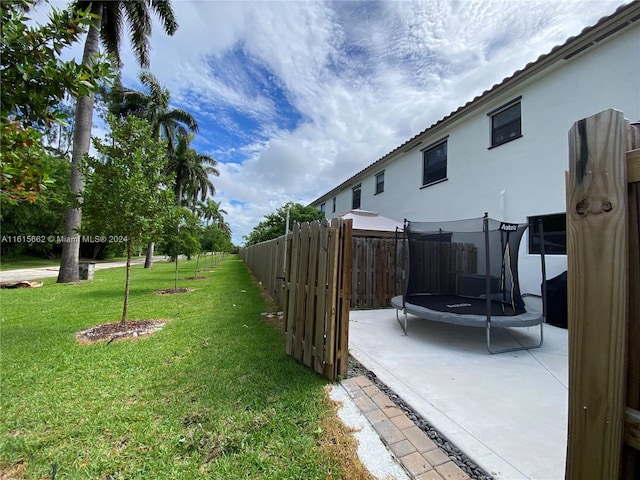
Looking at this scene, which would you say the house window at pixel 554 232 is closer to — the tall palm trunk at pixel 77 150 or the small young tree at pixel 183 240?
the small young tree at pixel 183 240

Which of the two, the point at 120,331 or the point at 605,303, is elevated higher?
the point at 605,303

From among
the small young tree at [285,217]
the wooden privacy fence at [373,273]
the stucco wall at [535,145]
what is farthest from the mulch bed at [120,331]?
the small young tree at [285,217]

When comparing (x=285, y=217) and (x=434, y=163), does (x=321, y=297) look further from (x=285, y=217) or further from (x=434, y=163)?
(x=285, y=217)

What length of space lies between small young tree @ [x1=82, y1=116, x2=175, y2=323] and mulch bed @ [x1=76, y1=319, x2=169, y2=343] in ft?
0.73

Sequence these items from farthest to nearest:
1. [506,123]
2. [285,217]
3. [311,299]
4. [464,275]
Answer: [285,217] → [506,123] → [464,275] → [311,299]

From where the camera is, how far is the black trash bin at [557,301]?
17.2 feet

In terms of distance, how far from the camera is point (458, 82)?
808 centimetres

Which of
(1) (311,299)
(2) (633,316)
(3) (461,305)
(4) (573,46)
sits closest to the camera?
(2) (633,316)

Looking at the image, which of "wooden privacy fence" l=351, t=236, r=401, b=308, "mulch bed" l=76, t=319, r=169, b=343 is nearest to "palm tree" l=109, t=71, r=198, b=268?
"mulch bed" l=76, t=319, r=169, b=343

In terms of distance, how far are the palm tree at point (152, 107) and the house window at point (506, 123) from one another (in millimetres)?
17776

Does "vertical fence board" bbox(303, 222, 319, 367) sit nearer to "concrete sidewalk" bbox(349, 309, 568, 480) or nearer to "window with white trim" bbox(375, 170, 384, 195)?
"concrete sidewalk" bbox(349, 309, 568, 480)

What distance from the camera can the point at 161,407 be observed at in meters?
2.47

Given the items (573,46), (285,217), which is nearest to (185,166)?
(285,217)

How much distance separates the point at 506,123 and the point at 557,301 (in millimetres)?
4653
